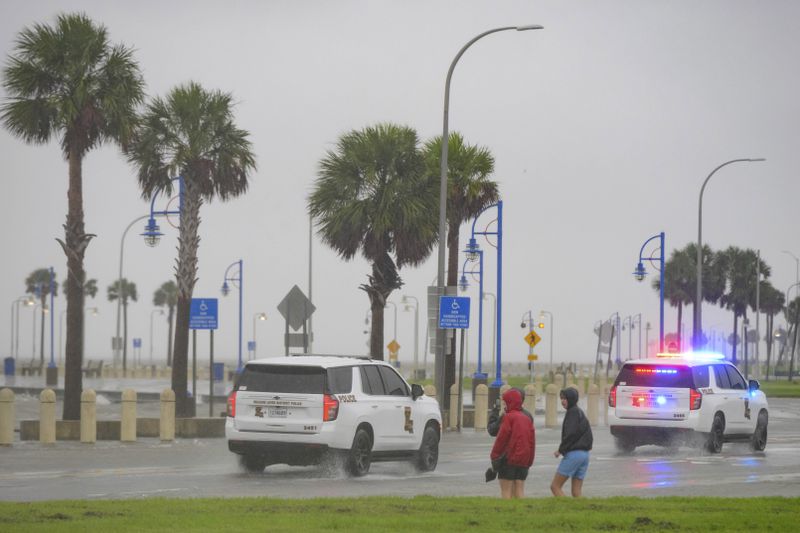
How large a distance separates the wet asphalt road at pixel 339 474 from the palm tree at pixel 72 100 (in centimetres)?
651

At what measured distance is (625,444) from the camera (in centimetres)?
2778

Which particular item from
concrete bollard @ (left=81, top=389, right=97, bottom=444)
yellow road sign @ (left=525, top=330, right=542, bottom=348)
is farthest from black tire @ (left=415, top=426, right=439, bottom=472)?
yellow road sign @ (left=525, top=330, right=542, bottom=348)

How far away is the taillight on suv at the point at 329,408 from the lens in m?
20.5

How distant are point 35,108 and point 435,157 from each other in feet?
44.3

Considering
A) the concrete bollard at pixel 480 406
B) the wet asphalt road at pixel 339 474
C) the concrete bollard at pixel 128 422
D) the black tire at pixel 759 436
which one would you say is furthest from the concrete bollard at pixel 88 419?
the black tire at pixel 759 436

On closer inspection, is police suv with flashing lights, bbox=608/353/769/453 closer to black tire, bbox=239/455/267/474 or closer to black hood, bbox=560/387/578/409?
black tire, bbox=239/455/267/474

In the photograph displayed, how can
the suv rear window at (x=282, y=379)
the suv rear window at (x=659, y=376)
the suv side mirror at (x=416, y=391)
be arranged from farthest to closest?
1. the suv rear window at (x=659, y=376)
2. the suv side mirror at (x=416, y=391)
3. the suv rear window at (x=282, y=379)

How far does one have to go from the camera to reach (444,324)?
34.6 m

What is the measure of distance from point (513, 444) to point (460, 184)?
2927 centimetres

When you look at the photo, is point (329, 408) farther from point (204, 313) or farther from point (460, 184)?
point (460, 184)

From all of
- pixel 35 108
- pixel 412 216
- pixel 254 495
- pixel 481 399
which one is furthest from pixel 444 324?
pixel 254 495

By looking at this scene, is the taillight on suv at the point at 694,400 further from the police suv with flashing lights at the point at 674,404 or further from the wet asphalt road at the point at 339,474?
the wet asphalt road at the point at 339,474

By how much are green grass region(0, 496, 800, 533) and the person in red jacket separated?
1.12 feet

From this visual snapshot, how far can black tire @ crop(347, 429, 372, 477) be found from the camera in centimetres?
2095
